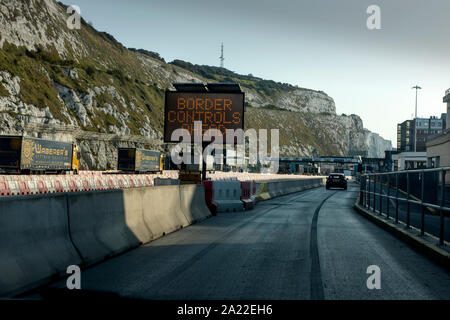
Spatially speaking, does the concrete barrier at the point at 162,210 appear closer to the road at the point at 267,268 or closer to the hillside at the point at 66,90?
the road at the point at 267,268

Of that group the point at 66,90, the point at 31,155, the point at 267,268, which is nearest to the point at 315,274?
the point at 267,268

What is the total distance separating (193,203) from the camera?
1418cm

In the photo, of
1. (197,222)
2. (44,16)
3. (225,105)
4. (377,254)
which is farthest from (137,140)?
(377,254)

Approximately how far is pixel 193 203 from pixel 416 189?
6580 millimetres

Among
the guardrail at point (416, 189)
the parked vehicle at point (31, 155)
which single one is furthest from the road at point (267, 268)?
the parked vehicle at point (31, 155)

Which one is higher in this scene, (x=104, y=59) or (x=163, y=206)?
(x=104, y=59)

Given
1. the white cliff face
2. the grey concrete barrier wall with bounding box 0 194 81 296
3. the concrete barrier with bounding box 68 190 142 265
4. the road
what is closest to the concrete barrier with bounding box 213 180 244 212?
the road

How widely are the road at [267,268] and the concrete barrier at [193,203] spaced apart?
1710 mm

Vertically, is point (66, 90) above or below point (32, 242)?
above

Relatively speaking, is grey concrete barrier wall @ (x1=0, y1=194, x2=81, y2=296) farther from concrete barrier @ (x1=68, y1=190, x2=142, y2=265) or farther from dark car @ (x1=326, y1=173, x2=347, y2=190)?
dark car @ (x1=326, y1=173, x2=347, y2=190)

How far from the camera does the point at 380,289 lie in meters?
5.75

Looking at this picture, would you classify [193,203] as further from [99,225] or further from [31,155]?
[31,155]
